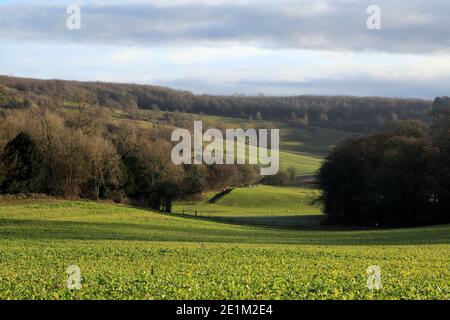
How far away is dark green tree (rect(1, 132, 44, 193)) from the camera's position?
68312 millimetres

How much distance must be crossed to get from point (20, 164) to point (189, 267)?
5194 centimetres

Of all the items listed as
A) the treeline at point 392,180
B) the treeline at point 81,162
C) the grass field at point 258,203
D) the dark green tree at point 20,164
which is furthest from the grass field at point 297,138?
the dark green tree at point 20,164

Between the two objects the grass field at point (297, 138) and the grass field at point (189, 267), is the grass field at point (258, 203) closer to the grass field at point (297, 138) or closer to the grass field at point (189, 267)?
the grass field at point (297, 138)

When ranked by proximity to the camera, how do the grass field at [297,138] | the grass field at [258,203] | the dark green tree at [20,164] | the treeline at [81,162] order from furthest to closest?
the grass field at [297,138] < the grass field at [258,203] < the treeline at [81,162] < the dark green tree at [20,164]

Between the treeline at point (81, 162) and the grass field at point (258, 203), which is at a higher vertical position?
the treeline at point (81, 162)

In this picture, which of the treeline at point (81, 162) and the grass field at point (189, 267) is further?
the treeline at point (81, 162)

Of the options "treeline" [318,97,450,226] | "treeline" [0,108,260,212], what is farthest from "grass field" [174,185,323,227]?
"treeline" [318,97,450,226]

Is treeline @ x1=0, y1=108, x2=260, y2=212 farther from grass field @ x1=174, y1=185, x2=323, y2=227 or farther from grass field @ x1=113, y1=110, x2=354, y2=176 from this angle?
grass field @ x1=113, y1=110, x2=354, y2=176

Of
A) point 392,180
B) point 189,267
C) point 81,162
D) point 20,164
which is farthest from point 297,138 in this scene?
point 189,267

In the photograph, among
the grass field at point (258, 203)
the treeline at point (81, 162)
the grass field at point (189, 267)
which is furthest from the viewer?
the grass field at point (258, 203)

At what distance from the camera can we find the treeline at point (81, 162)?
69250mm

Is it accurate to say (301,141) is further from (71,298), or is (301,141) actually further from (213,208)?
(71,298)
